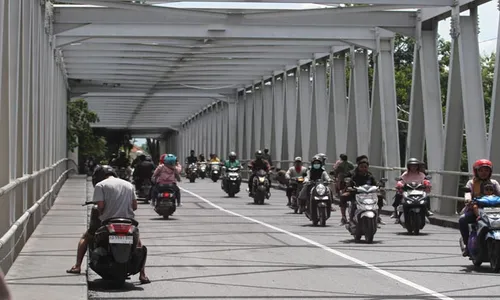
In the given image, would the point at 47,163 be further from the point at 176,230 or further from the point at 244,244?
the point at 244,244

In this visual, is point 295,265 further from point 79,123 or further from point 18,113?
point 79,123

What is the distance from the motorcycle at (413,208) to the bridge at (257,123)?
1.08 feet

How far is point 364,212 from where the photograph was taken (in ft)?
54.2

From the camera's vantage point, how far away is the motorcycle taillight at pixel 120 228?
414 inches

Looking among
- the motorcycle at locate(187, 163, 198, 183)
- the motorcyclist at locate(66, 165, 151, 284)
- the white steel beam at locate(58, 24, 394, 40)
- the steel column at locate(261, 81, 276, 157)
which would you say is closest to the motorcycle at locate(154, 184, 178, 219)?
the white steel beam at locate(58, 24, 394, 40)

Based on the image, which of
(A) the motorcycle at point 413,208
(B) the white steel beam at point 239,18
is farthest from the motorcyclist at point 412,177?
(B) the white steel beam at point 239,18

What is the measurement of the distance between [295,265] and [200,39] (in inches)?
754

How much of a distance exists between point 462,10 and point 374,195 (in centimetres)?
803

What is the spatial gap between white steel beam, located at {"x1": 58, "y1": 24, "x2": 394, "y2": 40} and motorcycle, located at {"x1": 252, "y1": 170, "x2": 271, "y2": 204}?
367cm

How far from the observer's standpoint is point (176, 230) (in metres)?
19.1

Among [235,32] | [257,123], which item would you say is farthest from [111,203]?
[257,123]

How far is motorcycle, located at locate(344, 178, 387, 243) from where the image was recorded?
1639 centimetres

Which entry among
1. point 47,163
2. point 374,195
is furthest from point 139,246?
point 47,163

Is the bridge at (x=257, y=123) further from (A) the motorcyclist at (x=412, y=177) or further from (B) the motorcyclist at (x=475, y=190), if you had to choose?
(A) the motorcyclist at (x=412, y=177)
